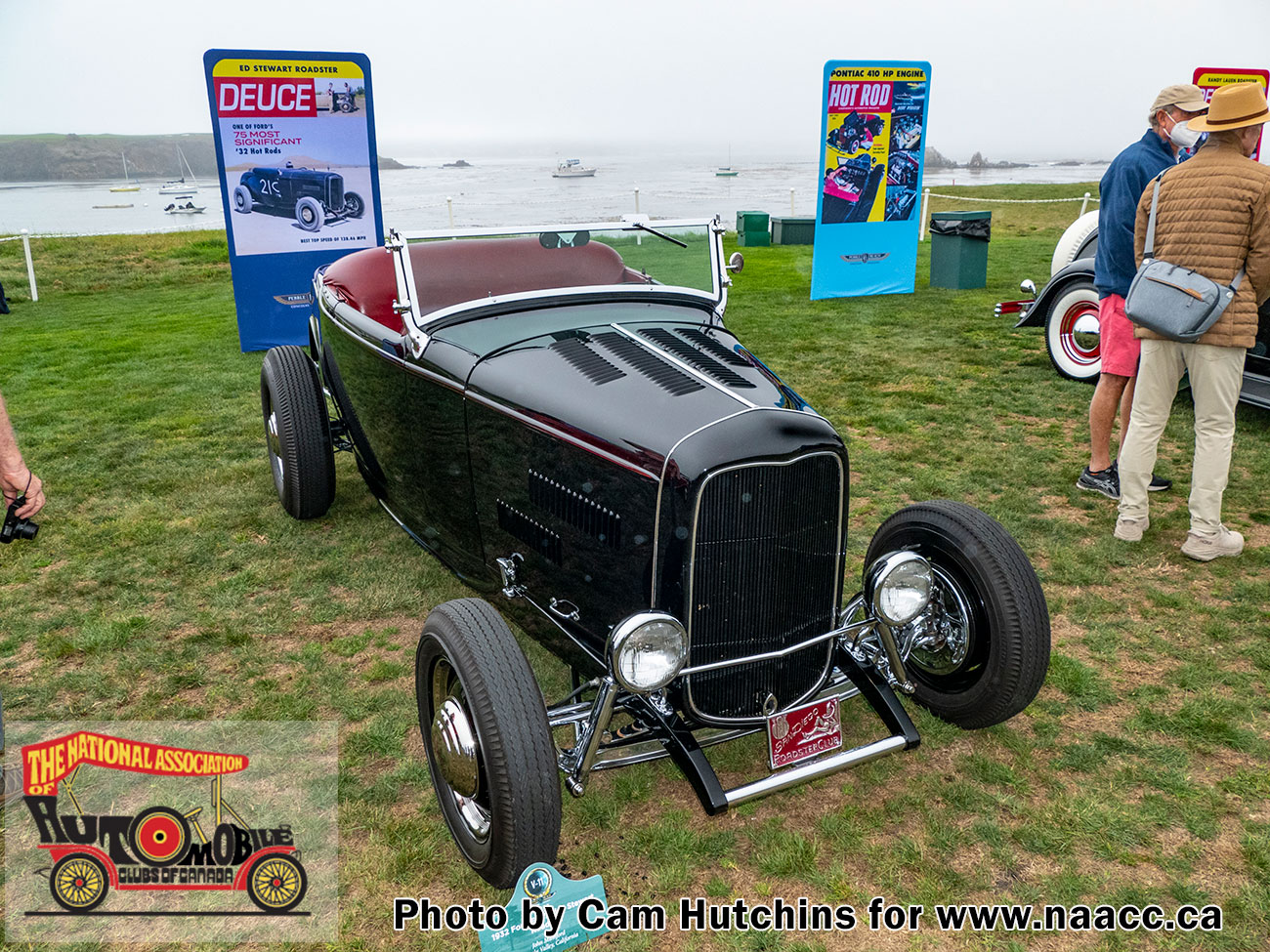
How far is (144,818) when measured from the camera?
2.71 metres

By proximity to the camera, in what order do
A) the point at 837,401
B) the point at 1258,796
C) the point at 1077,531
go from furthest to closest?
1. the point at 837,401
2. the point at 1077,531
3. the point at 1258,796

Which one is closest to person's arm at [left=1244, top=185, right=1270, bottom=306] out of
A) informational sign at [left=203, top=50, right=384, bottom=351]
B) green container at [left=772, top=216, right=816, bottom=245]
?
informational sign at [left=203, top=50, right=384, bottom=351]

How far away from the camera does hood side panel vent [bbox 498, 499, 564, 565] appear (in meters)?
2.97

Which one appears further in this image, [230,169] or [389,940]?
[230,169]

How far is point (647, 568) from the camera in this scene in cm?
259

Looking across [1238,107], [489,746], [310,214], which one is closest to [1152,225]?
[1238,107]

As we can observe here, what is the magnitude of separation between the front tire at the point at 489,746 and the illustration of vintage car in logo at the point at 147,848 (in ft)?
1.70

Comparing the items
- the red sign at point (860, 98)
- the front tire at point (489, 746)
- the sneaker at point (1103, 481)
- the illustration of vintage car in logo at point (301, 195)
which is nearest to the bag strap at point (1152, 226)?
the sneaker at point (1103, 481)

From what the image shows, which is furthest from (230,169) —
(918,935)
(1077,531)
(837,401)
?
(918,935)

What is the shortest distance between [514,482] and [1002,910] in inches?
77.5

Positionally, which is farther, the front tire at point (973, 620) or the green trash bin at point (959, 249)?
the green trash bin at point (959, 249)

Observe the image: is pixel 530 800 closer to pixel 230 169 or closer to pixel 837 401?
pixel 837 401

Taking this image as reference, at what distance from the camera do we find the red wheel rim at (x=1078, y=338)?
7.57 m

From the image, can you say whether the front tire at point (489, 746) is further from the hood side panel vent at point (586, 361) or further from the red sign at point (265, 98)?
the red sign at point (265, 98)
